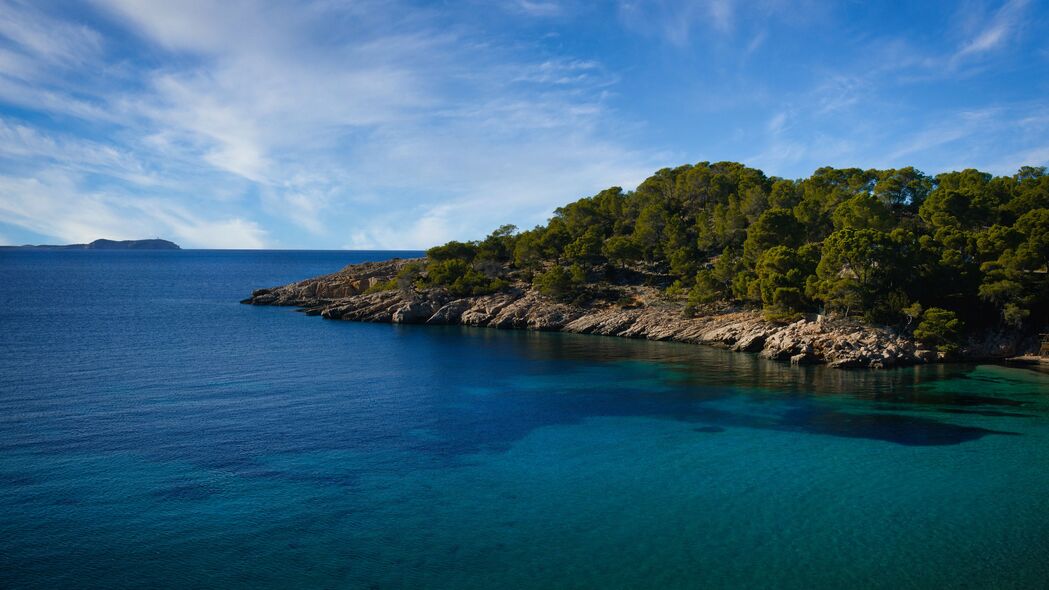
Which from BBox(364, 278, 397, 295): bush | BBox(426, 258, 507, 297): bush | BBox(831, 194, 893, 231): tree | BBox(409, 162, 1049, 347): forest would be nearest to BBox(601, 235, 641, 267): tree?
BBox(409, 162, 1049, 347): forest

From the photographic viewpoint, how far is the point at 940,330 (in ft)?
163

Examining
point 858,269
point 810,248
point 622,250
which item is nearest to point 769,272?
point 810,248

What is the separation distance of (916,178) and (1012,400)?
169ft

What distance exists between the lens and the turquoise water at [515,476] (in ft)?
58.6

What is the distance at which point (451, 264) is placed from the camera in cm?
8494

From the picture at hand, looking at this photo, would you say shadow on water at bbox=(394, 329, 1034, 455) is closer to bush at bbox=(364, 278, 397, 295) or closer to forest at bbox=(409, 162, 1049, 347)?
forest at bbox=(409, 162, 1049, 347)

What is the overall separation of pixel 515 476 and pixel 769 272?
42.1 m

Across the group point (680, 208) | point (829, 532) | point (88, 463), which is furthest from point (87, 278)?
point (829, 532)

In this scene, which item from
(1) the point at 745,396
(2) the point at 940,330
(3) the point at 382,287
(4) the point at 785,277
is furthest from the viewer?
(3) the point at 382,287

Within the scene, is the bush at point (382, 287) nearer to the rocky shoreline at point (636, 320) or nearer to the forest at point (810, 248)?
the rocky shoreline at point (636, 320)

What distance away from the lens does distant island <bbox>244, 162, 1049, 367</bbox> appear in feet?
168

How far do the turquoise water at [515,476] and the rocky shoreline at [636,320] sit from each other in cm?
388

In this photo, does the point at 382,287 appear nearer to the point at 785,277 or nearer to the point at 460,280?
the point at 460,280

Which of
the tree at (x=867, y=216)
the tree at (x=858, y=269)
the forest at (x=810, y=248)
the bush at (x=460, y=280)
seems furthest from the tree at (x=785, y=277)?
the bush at (x=460, y=280)
